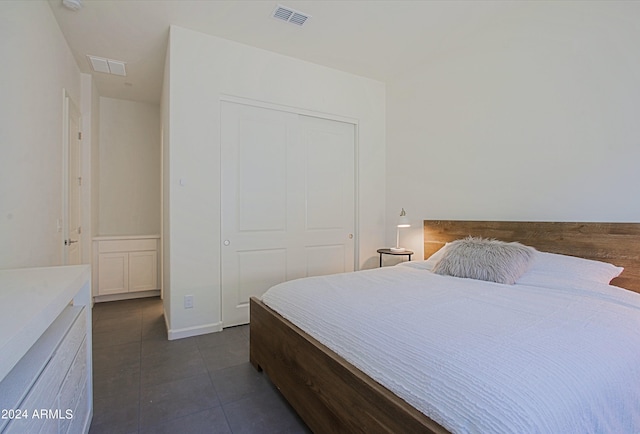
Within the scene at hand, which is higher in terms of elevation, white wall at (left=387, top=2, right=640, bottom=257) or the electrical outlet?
white wall at (left=387, top=2, right=640, bottom=257)

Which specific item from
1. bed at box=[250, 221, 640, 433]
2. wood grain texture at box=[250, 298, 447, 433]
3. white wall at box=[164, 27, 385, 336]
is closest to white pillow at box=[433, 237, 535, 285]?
bed at box=[250, 221, 640, 433]

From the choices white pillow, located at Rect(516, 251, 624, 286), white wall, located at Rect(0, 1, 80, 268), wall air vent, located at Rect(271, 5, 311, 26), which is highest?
wall air vent, located at Rect(271, 5, 311, 26)

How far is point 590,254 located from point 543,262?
1.19ft

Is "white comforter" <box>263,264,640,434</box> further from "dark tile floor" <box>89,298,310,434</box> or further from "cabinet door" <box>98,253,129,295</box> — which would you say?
"cabinet door" <box>98,253,129,295</box>

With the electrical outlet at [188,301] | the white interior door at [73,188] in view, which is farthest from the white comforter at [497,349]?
the white interior door at [73,188]

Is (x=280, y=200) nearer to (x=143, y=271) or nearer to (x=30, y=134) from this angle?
(x=30, y=134)

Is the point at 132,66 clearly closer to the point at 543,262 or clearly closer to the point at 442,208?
the point at 442,208

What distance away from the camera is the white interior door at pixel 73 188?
3117mm

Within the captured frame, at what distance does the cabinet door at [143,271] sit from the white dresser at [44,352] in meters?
2.87

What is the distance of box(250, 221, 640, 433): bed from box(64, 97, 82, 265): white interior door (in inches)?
88.8

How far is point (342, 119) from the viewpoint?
388 cm

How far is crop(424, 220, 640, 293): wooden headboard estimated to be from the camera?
6.88 feet

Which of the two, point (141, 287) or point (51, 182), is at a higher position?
point (51, 182)

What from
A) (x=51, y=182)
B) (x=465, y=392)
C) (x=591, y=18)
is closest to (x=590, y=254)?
(x=591, y=18)
